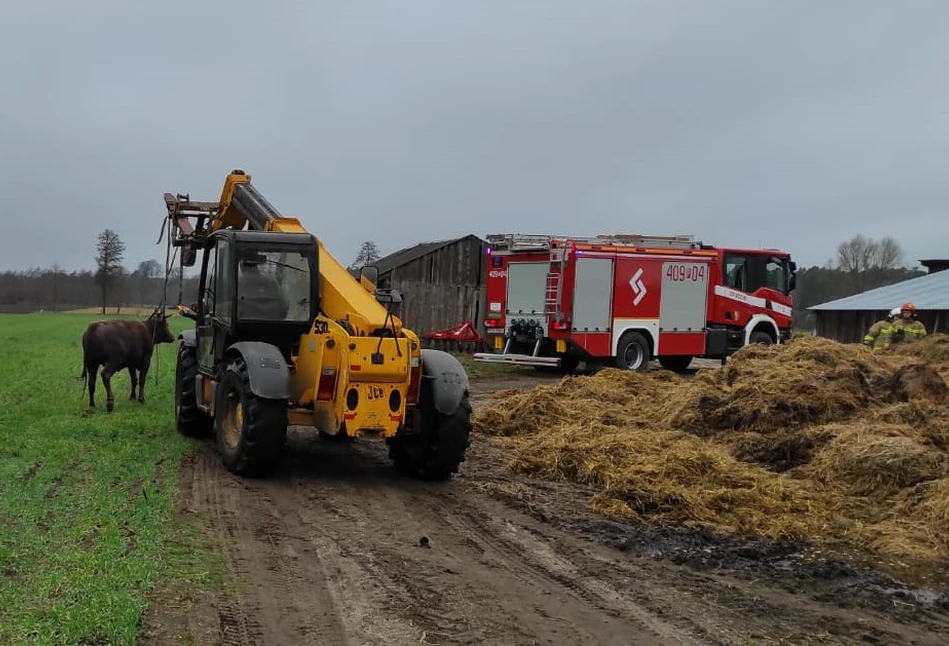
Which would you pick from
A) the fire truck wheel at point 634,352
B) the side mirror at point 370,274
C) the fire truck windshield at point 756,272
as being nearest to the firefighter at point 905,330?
the fire truck windshield at point 756,272

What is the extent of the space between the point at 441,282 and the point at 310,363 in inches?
776

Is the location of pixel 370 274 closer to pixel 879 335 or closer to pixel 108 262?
pixel 879 335

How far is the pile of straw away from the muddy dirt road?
0.76 meters

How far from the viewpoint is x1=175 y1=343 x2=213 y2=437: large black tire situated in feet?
36.1

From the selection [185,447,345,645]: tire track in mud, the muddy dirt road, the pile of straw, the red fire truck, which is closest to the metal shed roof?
the red fire truck

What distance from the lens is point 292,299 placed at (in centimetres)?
922

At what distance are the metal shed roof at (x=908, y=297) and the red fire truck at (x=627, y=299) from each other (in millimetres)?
8463

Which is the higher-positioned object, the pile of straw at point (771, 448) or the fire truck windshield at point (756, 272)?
the fire truck windshield at point (756, 272)

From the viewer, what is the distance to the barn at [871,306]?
97.3ft

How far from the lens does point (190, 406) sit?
10984 millimetres

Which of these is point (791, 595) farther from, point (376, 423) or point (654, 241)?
point (654, 241)

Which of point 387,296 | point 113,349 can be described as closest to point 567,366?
point 113,349

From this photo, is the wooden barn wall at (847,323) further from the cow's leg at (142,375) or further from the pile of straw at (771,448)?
the cow's leg at (142,375)

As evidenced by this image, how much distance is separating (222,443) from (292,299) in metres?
1.66
